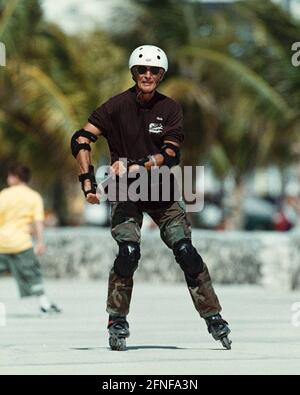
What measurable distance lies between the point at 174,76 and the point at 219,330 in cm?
1396

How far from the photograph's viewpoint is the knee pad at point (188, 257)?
9.65m

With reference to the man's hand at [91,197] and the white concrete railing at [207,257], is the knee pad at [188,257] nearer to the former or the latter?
the man's hand at [91,197]

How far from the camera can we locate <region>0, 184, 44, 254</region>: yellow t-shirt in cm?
1391

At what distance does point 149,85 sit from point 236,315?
4350 millimetres

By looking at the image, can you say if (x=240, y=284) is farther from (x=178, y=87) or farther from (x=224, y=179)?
(x=224, y=179)

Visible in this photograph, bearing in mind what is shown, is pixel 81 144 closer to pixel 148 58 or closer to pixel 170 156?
pixel 170 156

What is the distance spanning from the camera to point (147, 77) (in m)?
9.63

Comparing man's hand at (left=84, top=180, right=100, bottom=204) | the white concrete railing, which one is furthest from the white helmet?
the white concrete railing

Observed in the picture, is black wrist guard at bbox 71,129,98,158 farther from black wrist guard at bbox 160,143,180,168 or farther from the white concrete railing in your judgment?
the white concrete railing

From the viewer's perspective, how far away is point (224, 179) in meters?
27.5

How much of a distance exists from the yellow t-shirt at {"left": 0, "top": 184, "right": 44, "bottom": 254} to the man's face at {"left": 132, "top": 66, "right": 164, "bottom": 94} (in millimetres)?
4417

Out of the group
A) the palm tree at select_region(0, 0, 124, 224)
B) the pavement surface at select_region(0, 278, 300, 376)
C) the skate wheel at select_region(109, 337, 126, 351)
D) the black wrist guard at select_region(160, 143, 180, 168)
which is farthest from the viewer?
the palm tree at select_region(0, 0, 124, 224)

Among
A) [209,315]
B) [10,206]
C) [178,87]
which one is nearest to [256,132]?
[178,87]

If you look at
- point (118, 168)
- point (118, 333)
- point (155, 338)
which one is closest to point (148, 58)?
point (118, 168)
